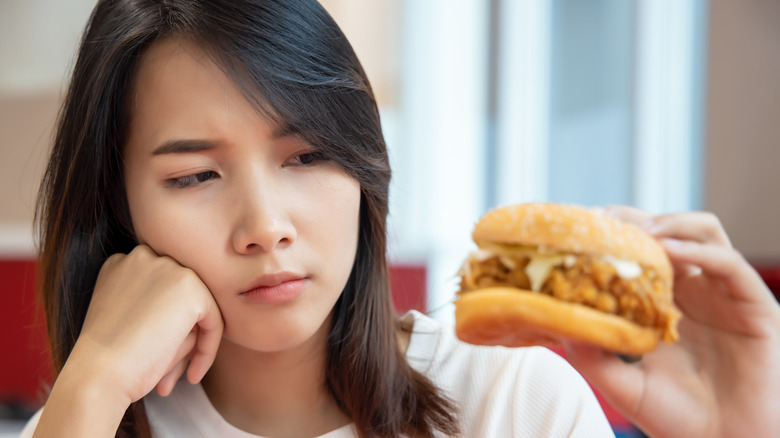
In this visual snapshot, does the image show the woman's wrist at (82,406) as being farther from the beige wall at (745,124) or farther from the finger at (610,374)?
the beige wall at (745,124)

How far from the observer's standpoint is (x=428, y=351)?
1.47m

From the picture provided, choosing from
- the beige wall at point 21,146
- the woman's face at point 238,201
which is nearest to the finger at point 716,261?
the woman's face at point 238,201

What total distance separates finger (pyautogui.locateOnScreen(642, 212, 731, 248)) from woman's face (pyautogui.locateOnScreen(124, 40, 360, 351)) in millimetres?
490

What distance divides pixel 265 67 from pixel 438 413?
0.68 meters

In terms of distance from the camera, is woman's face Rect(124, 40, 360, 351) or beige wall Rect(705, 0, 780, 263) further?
beige wall Rect(705, 0, 780, 263)

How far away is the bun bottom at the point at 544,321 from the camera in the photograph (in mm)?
897

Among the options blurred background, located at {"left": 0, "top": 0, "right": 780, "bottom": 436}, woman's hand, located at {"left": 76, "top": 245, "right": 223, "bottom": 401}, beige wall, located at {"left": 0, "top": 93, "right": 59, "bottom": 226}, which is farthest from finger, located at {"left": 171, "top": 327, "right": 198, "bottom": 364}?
beige wall, located at {"left": 0, "top": 93, "right": 59, "bottom": 226}

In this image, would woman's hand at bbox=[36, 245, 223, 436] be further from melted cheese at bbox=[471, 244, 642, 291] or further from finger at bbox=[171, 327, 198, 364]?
melted cheese at bbox=[471, 244, 642, 291]

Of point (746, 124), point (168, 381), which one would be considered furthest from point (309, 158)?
point (746, 124)

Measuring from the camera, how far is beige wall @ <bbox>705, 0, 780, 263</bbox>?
299 centimetres

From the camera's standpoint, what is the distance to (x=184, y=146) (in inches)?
45.4

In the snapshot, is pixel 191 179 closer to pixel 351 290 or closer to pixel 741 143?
pixel 351 290

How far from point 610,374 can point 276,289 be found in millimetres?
506

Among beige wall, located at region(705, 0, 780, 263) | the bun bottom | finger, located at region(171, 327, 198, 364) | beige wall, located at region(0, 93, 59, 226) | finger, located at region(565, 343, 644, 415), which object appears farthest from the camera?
beige wall, located at region(0, 93, 59, 226)
